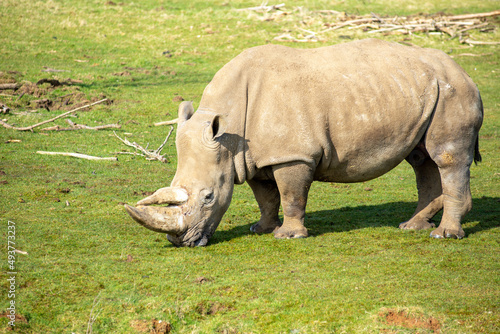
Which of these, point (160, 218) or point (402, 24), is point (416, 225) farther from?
point (402, 24)

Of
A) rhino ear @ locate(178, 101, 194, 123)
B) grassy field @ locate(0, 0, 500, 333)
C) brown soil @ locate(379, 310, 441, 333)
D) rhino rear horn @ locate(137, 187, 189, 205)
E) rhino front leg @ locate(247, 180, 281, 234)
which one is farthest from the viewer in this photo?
rhino front leg @ locate(247, 180, 281, 234)

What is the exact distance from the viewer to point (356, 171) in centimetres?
811

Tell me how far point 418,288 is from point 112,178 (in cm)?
656

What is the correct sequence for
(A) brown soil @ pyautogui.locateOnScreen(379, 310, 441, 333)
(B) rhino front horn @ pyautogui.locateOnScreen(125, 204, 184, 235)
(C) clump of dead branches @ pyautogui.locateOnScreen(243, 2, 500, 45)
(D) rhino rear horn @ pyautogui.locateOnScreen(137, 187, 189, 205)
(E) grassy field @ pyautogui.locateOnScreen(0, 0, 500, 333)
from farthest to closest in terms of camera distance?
(C) clump of dead branches @ pyautogui.locateOnScreen(243, 2, 500, 45) < (D) rhino rear horn @ pyautogui.locateOnScreen(137, 187, 189, 205) < (B) rhino front horn @ pyautogui.locateOnScreen(125, 204, 184, 235) < (E) grassy field @ pyautogui.locateOnScreen(0, 0, 500, 333) < (A) brown soil @ pyautogui.locateOnScreen(379, 310, 441, 333)

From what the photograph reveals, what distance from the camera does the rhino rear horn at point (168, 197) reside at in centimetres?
718

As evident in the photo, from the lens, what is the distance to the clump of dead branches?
72.6 ft

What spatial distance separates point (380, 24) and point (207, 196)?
17.4 m

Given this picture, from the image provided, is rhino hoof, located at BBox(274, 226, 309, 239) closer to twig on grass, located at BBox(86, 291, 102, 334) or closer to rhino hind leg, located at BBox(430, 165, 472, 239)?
rhino hind leg, located at BBox(430, 165, 472, 239)

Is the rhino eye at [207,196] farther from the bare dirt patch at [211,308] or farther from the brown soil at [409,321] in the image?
the brown soil at [409,321]

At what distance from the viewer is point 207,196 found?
7.43 m

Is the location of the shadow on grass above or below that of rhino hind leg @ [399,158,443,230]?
below

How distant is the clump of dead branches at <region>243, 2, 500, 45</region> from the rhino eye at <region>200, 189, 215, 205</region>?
14.9 meters

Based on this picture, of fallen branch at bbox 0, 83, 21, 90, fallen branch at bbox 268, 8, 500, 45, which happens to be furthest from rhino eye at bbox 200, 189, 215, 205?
fallen branch at bbox 268, 8, 500, 45

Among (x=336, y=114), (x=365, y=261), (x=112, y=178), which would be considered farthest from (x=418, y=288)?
(x=112, y=178)
